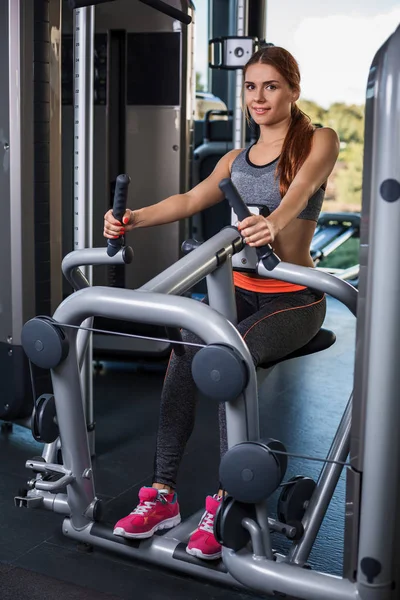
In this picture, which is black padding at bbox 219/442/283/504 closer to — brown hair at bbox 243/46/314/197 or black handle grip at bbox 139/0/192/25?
brown hair at bbox 243/46/314/197

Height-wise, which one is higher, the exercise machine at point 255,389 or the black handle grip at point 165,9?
the black handle grip at point 165,9

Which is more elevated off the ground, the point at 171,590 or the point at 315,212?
the point at 315,212

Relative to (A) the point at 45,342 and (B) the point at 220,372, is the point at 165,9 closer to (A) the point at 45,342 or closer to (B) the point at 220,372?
(A) the point at 45,342

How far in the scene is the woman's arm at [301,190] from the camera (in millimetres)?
1626

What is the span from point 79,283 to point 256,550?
0.83 metres

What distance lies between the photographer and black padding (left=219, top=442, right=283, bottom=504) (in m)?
1.53

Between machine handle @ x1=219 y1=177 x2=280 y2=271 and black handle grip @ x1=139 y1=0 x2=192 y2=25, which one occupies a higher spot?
black handle grip @ x1=139 y1=0 x2=192 y2=25

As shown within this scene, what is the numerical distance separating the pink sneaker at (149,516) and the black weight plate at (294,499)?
0.32 metres

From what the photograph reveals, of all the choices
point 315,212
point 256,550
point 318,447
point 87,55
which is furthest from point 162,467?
point 87,55

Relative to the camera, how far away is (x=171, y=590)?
1.84 meters

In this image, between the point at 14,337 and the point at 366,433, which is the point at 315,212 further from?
the point at 14,337

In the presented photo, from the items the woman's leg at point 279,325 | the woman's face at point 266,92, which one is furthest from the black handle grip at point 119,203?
the woman's face at point 266,92

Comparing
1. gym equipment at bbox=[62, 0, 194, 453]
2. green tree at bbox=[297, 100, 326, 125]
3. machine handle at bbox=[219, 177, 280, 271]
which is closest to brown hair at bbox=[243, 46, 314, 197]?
machine handle at bbox=[219, 177, 280, 271]

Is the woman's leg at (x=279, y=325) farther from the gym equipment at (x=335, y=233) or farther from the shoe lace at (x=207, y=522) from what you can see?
the gym equipment at (x=335, y=233)
